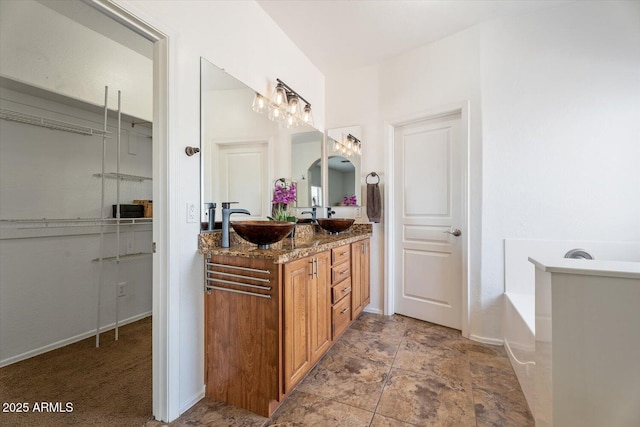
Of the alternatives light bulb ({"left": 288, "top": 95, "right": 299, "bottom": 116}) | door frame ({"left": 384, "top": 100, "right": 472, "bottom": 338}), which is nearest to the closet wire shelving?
light bulb ({"left": 288, "top": 95, "right": 299, "bottom": 116})

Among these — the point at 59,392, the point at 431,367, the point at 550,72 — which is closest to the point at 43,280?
the point at 59,392

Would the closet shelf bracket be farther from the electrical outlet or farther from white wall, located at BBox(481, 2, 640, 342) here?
white wall, located at BBox(481, 2, 640, 342)

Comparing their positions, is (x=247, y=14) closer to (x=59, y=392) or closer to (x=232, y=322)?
(x=232, y=322)

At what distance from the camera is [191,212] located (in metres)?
1.59

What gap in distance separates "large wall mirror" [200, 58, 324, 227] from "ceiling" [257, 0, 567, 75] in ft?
2.71

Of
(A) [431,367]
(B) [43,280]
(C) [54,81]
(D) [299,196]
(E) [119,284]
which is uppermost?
(C) [54,81]

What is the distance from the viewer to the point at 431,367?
6.49 feet

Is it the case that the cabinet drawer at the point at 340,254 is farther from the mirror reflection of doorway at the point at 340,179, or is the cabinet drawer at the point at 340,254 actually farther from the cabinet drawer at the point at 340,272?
the mirror reflection of doorway at the point at 340,179

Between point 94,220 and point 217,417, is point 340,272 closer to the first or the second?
point 217,417

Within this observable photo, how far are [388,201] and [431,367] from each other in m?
1.56

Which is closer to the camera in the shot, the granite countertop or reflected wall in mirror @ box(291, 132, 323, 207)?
the granite countertop

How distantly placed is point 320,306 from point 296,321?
330mm

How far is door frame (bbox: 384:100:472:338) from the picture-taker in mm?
2461

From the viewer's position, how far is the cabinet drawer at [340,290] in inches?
82.1
